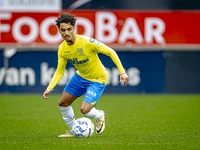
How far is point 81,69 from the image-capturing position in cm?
629

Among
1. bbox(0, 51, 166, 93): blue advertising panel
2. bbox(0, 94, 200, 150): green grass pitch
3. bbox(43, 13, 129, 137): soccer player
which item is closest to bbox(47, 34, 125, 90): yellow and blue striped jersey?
bbox(43, 13, 129, 137): soccer player

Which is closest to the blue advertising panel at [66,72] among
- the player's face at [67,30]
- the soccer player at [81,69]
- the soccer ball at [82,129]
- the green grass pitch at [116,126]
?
the green grass pitch at [116,126]

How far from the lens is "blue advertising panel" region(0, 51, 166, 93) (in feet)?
48.5

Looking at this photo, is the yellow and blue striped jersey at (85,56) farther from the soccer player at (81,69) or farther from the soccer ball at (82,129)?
the soccer ball at (82,129)

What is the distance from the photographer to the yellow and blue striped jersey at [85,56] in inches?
237

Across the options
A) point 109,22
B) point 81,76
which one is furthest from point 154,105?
point 81,76

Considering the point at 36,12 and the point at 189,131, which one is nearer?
the point at 189,131

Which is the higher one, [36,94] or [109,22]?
[109,22]

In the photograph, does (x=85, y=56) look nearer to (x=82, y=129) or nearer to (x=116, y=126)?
(x=82, y=129)

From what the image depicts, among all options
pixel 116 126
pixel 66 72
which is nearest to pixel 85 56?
pixel 116 126

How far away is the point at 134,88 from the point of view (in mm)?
15188

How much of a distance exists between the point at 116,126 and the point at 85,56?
6.64 ft

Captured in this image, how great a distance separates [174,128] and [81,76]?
2.17 meters

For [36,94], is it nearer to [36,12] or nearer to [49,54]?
[49,54]
